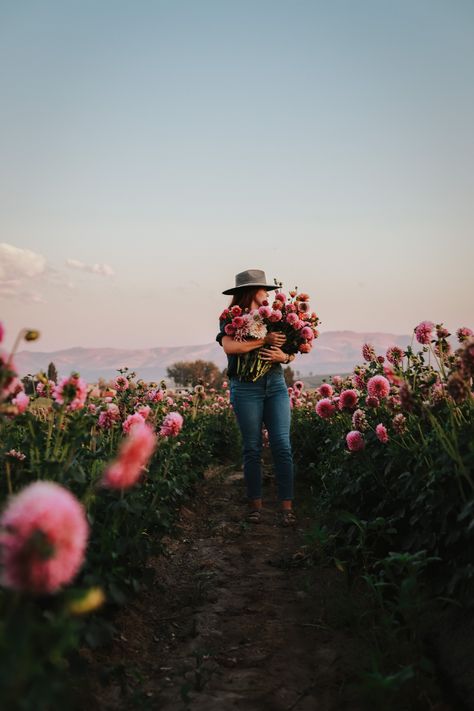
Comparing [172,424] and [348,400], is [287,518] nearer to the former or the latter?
[348,400]

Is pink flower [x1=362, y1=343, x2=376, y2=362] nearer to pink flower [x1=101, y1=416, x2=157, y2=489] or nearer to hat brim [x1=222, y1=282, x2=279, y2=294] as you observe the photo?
hat brim [x1=222, y1=282, x2=279, y2=294]

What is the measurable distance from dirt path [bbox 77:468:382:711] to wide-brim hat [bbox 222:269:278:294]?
251 cm

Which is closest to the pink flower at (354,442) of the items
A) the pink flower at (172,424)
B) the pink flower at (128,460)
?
the pink flower at (172,424)

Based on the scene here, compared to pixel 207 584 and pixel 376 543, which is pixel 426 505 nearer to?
pixel 376 543

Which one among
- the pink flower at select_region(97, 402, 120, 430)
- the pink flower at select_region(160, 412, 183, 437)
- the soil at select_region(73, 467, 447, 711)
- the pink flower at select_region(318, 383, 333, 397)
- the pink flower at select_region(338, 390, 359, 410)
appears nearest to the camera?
the soil at select_region(73, 467, 447, 711)

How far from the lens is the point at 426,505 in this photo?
132 inches

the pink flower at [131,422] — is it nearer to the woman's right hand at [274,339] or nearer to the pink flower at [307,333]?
the woman's right hand at [274,339]

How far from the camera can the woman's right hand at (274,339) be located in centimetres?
595

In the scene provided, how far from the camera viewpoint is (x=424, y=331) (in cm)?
471

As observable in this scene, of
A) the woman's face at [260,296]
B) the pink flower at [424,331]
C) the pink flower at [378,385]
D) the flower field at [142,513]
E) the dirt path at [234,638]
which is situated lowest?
the dirt path at [234,638]

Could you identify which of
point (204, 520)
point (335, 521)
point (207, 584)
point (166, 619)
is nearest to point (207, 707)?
point (166, 619)

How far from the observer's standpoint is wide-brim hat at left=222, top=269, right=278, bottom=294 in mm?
6199

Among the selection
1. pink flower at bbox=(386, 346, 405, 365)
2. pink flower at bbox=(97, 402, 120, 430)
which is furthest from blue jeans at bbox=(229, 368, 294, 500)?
pink flower at bbox=(97, 402, 120, 430)

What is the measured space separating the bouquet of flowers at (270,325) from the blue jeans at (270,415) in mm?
127
